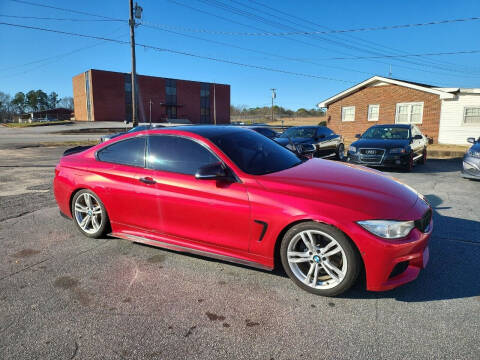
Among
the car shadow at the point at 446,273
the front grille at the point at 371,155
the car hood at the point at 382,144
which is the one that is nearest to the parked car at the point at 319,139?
the car hood at the point at 382,144

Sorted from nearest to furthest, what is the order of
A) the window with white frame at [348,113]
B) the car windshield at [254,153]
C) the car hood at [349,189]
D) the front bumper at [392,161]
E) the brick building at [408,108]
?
the car hood at [349,189] < the car windshield at [254,153] < the front bumper at [392,161] < the brick building at [408,108] < the window with white frame at [348,113]

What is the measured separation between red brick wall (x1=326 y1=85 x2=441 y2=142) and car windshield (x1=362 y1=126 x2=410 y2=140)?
Result: 11.6 meters

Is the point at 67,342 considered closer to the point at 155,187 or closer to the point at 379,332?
the point at 155,187

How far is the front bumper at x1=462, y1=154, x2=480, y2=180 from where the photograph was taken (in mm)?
7668

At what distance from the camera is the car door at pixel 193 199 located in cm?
306

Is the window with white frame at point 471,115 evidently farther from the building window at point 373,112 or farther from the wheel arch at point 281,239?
the wheel arch at point 281,239

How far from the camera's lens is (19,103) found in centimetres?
10475

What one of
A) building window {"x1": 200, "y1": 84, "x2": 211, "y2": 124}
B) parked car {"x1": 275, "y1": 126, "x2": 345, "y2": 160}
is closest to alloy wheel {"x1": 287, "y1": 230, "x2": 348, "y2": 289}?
parked car {"x1": 275, "y1": 126, "x2": 345, "y2": 160}

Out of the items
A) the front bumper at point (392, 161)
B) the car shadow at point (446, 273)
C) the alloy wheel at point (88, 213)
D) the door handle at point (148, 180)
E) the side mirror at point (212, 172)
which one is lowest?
the car shadow at point (446, 273)

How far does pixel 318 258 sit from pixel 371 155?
300 inches

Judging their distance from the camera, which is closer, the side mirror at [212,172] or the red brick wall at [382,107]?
the side mirror at [212,172]

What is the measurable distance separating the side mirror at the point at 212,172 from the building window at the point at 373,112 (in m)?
21.7

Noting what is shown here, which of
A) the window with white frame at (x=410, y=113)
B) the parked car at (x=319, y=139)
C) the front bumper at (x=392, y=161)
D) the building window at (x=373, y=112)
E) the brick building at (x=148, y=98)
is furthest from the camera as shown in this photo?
the brick building at (x=148, y=98)

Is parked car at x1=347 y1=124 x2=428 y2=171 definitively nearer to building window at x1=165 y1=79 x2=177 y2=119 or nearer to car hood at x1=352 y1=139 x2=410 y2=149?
car hood at x1=352 y1=139 x2=410 y2=149
